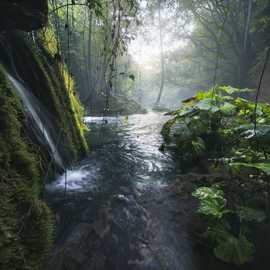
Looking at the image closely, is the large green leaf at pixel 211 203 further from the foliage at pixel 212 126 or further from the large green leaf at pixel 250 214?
the foliage at pixel 212 126

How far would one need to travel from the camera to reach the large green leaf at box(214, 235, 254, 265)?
4.30 feet

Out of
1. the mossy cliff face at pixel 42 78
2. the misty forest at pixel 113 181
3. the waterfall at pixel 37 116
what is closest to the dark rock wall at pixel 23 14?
the misty forest at pixel 113 181

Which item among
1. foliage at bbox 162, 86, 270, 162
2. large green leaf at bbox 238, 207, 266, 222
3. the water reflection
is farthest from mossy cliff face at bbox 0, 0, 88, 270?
foliage at bbox 162, 86, 270, 162

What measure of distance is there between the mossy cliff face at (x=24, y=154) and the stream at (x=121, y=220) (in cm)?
24

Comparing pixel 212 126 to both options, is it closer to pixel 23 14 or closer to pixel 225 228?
pixel 225 228

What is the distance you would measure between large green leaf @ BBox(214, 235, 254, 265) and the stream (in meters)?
0.17

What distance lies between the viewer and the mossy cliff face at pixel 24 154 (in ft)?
3.77

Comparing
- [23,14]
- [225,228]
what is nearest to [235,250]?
[225,228]

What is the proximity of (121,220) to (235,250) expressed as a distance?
0.99 metres

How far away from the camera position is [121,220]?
1.85m

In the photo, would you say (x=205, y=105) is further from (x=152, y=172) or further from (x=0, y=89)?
(x=0, y=89)

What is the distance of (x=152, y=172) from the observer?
3.02 meters

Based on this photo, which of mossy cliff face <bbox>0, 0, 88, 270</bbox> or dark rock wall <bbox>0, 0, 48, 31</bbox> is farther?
dark rock wall <bbox>0, 0, 48, 31</bbox>

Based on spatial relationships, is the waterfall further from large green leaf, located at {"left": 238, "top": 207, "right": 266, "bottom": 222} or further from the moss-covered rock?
large green leaf, located at {"left": 238, "top": 207, "right": 266, "bottom": 222}
